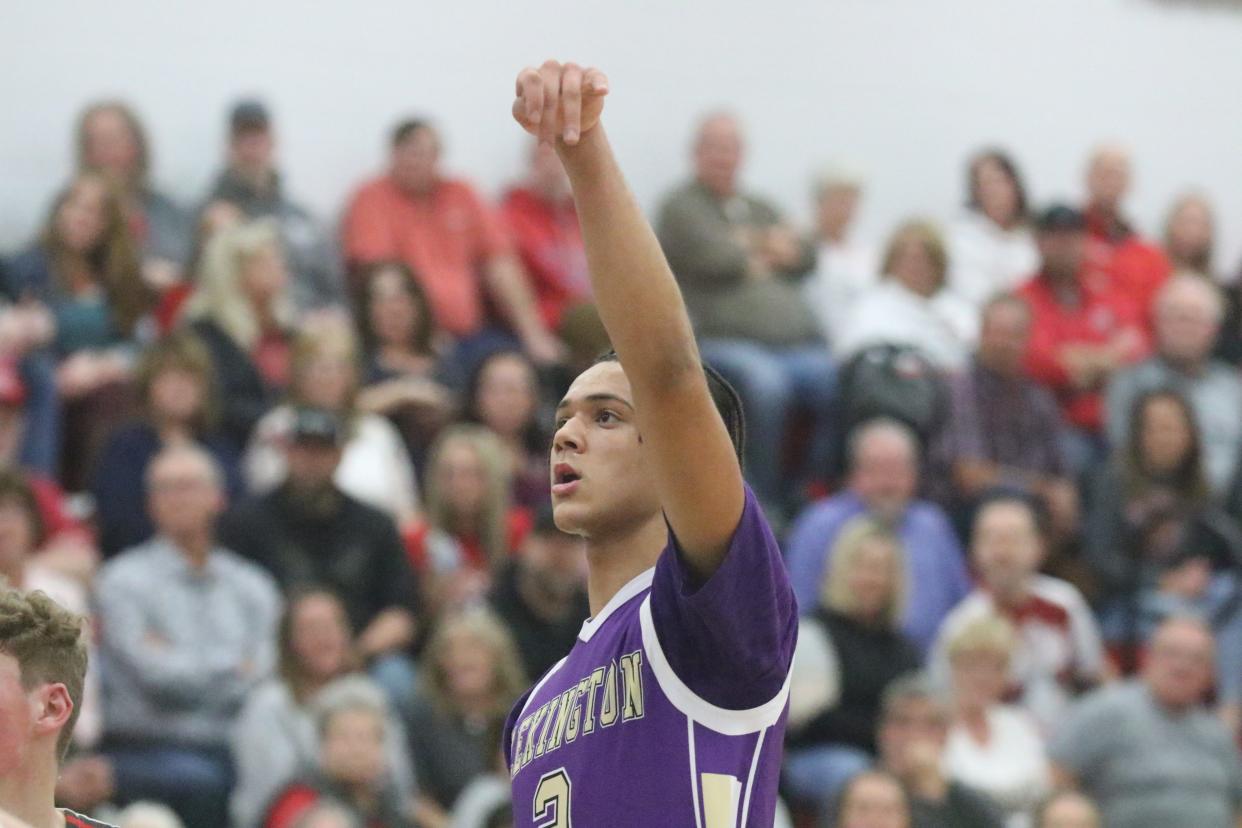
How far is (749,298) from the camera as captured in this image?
1097 cm

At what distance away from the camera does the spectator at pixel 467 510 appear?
893cm

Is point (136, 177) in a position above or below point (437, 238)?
above

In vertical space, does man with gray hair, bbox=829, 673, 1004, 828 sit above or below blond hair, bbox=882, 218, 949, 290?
below

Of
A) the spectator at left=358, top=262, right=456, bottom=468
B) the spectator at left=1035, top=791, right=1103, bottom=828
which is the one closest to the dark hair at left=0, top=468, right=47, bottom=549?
the spectator at left=358, top=262, right=456, bottom=468

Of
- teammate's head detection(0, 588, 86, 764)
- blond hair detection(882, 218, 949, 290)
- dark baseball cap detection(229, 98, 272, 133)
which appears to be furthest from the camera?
blond hair detection(882, 218, 949, 290)

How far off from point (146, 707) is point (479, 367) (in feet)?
8.27

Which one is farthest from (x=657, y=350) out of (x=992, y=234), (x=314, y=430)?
(x=992, y=234)

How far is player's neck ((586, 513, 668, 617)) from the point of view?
3.67 metres

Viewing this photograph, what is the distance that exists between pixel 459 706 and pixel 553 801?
4.48 metres

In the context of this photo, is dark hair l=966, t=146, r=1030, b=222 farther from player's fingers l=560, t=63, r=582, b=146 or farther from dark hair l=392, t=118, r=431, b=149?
player's fingers l=560, t=63, r=582, b=146

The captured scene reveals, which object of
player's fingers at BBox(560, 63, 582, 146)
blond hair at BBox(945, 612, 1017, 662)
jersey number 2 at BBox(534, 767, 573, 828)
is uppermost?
player's fingers at BBox(560, 63, 582, 146)

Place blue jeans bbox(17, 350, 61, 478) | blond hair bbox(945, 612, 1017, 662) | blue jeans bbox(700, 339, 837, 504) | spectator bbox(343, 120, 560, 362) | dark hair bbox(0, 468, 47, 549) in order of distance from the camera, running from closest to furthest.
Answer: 1. dark hair bbox(0, 468, 47, 549)
2. blond hair bbox(945, 612, 1017, 662)
3. blue jeans bbox(17, 350, 61, 478)
4. blue jeans bbox(700, 339, 837, 504)
5. spectator bbox(343, 120, 560, 362)

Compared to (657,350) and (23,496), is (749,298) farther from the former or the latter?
(657,350)

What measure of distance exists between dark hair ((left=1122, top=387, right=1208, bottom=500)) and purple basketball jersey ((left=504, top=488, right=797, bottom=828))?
702cm
